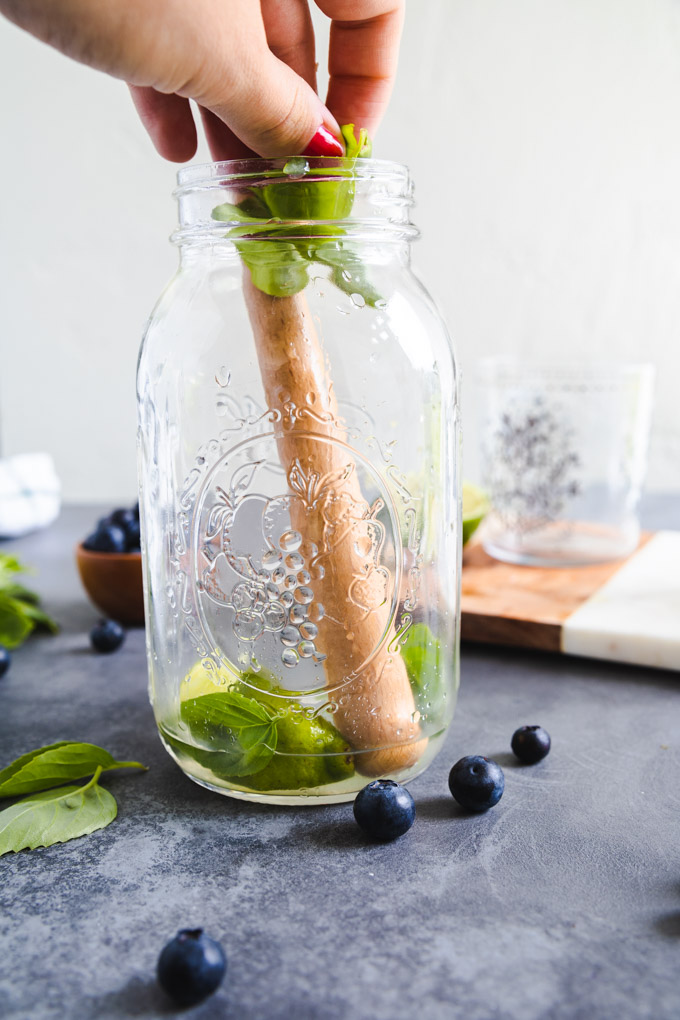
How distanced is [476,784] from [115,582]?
0.59 m

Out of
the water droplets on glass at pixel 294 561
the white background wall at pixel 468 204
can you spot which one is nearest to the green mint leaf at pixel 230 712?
the water droplets on glass at pixel 294 561

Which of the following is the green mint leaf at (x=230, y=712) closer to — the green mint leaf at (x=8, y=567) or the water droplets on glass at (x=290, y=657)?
the water droplets on glass at (x=290, y=657)

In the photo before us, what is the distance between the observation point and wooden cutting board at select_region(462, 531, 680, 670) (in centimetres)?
92

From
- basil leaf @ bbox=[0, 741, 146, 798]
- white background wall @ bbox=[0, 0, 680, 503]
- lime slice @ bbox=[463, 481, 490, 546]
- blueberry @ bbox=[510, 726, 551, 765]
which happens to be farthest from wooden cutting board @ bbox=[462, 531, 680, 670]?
white background wall @ bbox=[0, 0, 680, 503]

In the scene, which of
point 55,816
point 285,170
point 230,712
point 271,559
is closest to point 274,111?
point 285,170

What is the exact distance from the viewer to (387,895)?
1.79ft

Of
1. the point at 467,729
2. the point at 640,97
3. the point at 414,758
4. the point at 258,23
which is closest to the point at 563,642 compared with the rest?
the point at 467,729

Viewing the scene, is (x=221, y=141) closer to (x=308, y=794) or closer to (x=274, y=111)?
(x=274, y=111)

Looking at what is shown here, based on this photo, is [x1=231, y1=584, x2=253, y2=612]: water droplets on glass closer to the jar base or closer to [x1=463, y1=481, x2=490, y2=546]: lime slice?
the jar base

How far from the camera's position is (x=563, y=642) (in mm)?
953

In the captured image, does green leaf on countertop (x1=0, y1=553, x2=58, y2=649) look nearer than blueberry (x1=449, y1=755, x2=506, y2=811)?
No

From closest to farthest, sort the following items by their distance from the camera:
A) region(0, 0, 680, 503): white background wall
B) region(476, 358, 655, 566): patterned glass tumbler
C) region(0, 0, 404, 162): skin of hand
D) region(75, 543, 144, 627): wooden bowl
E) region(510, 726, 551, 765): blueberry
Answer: region(0, 0, 404, 162): skin of hand < region(510, 726, 551, 765): blueberry < region(75, 543, 144, 627): wooden bowl < region(476, 358, 655, 566): patterned glass tumbler < region(0, 0, 680, 503): white background wall

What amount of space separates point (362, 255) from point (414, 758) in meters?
0.38

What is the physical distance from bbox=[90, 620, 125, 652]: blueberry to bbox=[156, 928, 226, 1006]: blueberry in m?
0.58
